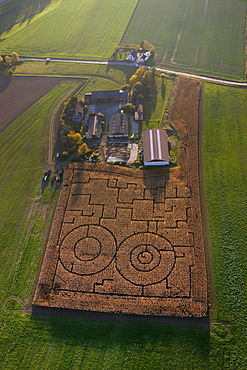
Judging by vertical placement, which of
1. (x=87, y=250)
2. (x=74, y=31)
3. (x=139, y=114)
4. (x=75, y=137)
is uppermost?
(x=74, y=31)

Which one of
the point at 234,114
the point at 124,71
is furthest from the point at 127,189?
the point at 124,71

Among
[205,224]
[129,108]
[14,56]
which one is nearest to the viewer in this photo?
[205,224]

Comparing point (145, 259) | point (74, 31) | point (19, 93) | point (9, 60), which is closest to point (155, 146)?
point (145, 259)

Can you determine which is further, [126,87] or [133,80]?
[126,87]

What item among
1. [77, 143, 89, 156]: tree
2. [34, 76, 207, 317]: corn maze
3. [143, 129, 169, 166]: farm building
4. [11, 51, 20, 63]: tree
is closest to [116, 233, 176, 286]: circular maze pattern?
[34, 76, 207, 317]: corn maze

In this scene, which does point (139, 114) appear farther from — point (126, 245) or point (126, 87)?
point (126, 245)

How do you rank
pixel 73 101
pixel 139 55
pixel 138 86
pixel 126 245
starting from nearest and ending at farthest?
pixel 126 245 → pixel 73 101 → pixel 138 86 → pixel 139 55

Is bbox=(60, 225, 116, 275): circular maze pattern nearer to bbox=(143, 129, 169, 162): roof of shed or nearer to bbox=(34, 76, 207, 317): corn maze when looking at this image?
bbox=(34, 76, 207, 317): corn maze
